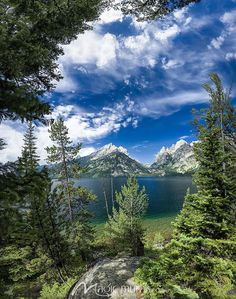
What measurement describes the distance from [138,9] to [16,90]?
19.7 ft

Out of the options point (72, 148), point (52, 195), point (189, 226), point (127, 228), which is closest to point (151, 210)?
point (127, 228)

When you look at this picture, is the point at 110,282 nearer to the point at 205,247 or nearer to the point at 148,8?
the point at 205,247

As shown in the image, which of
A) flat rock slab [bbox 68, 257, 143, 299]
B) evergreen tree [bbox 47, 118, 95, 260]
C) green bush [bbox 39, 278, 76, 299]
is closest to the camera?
flat rock slab [bbox 68, 257, 143, 299]

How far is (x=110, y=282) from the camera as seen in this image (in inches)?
384

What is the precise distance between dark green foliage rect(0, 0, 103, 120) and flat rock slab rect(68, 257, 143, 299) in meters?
6.80

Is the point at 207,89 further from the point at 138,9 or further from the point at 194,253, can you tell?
the point at 194,253

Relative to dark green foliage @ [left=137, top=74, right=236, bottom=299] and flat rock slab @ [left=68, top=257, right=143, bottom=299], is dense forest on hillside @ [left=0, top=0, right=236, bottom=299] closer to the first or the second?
dark green foliage @ [left=137, top=74, right=236, bottom=299]

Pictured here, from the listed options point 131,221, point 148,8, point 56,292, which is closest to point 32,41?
point 148,8

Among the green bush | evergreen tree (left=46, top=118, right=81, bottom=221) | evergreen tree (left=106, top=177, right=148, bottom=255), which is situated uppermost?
evergreen tree (left=46, top=118, right=81, bottom=221)

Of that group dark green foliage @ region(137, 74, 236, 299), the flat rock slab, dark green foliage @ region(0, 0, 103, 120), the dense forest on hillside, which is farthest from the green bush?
dark green foliage @ region(0, 0, 103, 120)

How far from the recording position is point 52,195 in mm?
20438

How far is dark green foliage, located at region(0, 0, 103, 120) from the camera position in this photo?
5969mm

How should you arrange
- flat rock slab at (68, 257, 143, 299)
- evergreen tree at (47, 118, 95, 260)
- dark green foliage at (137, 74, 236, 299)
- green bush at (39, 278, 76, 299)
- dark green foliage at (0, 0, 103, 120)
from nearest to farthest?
dark green foliage at (0, 0, 103, 120)
dark green foliage at (137, 74, 236, 299)
flat rock slab at (68, 257, 143, 299)
green bush at (39, 278, 76, 299)
evergreen tree at (47, 118, 95, 260)

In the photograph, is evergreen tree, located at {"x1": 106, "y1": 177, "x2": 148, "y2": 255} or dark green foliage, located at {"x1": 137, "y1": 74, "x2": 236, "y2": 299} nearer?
dark green foliage, located at {"x1": 137, "y1": 74, "x2": 236, "y2": 299}
